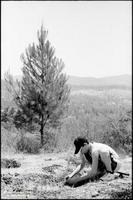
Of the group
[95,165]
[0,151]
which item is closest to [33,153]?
[0,151]

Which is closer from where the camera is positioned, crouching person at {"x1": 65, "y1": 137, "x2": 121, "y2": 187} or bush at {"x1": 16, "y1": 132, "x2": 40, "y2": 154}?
crouching person at {"x1": 65, "y1": 137, "x2": 121, "y2": 187}

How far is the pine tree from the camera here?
1739 cm

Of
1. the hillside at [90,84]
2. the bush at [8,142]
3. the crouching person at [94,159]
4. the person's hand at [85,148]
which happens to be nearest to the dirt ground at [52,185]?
the crouching person at [94,159]

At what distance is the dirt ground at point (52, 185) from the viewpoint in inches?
337

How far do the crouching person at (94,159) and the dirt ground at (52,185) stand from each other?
26.8 inches

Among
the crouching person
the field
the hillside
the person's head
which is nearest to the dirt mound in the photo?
the field

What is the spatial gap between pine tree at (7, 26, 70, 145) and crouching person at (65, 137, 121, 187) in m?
9.46

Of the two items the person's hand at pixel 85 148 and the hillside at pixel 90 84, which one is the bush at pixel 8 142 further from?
the person's hand at pixel 85 148

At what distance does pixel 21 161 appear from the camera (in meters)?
14.0

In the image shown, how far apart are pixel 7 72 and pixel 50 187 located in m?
9.15

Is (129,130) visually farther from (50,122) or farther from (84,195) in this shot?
(84,195)

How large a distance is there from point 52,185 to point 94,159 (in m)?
2.78

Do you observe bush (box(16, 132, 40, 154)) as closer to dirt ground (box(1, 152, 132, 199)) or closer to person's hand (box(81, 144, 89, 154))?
dirt ground (box(1, 152, 132, 199))

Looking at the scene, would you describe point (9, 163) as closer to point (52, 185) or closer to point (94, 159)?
point (52, 185)
